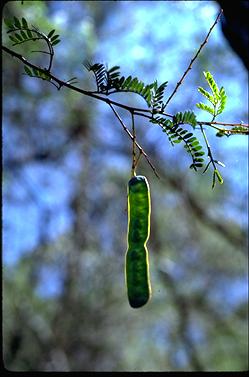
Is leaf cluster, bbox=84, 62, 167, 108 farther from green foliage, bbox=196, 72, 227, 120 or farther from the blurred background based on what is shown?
the blurred background

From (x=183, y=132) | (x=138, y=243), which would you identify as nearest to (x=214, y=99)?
(x=183, y=132)

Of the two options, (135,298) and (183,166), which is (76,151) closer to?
(183,166)

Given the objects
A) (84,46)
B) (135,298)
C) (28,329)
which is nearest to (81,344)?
(28,329)

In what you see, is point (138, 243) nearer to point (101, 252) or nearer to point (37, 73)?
point (37, 73)

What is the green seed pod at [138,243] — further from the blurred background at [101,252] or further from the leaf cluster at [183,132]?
the blurred background at [101,252]

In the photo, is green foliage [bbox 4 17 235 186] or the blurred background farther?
the blurred background

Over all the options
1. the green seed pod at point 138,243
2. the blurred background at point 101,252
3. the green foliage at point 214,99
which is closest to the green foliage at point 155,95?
the green foliage at point 214,99

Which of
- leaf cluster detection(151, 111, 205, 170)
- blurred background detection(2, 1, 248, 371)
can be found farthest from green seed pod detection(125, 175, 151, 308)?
blurred background detection(2, 1, 248, 371)

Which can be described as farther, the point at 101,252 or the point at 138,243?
the point at 101,252
